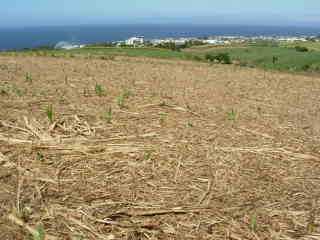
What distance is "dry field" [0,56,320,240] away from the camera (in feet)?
13.6

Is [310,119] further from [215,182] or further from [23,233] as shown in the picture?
[23,233]

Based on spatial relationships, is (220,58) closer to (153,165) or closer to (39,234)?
(153,165)

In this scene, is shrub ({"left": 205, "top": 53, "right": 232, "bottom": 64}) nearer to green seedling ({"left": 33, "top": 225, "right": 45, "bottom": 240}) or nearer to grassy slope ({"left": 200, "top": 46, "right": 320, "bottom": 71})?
grassy slope ({"left": 200, "top": 46, "right": 320, "bottom": 71})

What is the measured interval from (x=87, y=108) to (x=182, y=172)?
8.45ft

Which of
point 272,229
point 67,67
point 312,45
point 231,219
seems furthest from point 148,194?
point 312,45

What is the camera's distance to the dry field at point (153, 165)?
414cm

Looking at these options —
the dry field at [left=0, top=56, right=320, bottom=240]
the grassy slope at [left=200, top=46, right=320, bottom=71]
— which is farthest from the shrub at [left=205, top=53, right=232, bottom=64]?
the dry field at [left=0, top=56, right=320, bottom=240]

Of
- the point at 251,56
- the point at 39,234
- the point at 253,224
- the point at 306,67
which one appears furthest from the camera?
the point at 251,56

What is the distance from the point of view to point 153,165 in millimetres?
5305

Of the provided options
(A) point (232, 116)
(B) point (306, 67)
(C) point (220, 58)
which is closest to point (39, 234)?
(A) point (232, 116)

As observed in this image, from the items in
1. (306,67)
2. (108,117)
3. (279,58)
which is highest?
(108,117)

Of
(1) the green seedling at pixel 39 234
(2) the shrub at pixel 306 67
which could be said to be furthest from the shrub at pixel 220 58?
(1) the green seedling at pixel 39 234

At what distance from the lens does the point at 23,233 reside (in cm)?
388

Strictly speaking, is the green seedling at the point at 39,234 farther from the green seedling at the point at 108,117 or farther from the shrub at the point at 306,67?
the shrub at the point at 306,67
